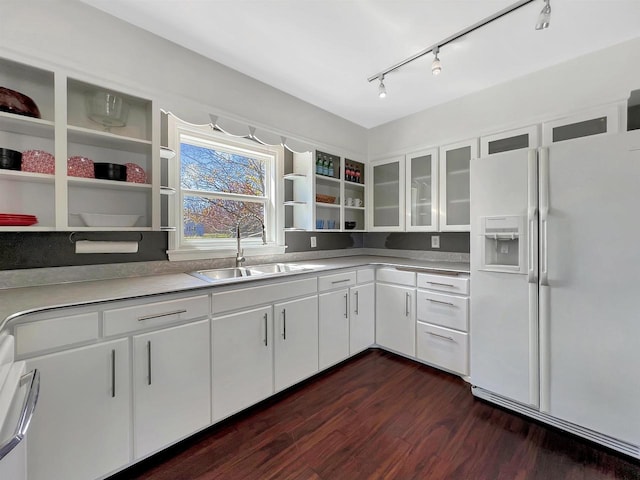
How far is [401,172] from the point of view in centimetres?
311

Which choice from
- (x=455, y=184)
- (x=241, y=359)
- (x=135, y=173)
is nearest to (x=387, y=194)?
(x=455, y=184)

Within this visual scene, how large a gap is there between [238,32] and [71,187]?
1479mm

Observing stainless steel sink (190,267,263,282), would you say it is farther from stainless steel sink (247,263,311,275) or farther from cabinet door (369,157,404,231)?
cabinet door (369,157,404,231)

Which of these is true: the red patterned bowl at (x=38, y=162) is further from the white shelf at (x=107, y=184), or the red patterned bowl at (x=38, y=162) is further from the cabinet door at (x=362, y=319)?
the cabinet door at (x=362, y=319)

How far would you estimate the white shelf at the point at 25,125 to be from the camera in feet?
4.59

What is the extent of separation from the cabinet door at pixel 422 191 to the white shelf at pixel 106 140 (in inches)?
98.1

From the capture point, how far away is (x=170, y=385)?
1.51 m

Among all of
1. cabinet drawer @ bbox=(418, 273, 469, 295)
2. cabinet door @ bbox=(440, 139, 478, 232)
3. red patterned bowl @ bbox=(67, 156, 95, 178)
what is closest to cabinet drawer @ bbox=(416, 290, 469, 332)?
cabinet drawer @ bbox=(418, 273, 469, 295)

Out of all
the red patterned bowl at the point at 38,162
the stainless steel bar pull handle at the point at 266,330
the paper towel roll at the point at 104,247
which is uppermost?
the red patterned bowl at the point at 38,162

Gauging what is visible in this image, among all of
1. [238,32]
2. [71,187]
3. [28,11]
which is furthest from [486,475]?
[28,11]

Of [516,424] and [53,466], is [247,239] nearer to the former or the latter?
[53,466]

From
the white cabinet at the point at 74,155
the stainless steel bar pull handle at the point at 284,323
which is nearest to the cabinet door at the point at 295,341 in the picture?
the stainless steel bar pull handle at the point at 284,323

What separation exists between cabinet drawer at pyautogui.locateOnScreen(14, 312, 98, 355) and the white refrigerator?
7.86 feet

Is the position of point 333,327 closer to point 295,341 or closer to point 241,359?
point 295,341
